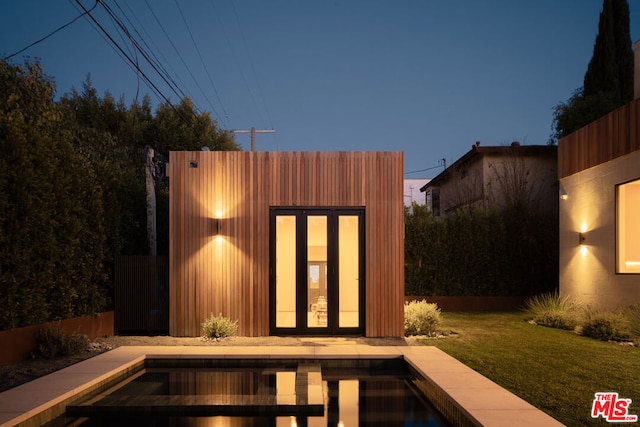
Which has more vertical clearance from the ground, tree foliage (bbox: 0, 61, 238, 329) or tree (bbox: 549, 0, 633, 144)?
tree (bbox: 549, 0, 633, 144)

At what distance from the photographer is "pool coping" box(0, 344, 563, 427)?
13.8 ft

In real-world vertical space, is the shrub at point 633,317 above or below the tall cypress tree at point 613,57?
below

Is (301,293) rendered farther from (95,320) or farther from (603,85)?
(603,85)

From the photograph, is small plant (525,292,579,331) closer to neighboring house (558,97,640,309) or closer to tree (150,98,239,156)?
neighboring house (558,97,640,309)

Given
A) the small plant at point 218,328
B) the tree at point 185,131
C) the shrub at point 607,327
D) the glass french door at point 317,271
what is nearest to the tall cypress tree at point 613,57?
the shrub at point 607,327

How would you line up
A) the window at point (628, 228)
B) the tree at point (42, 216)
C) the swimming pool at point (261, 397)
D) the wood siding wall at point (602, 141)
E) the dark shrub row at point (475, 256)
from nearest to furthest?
the swimming pool at point (261, 397), the tree at point (42, 216), the wood siding wall at point (602, 141), the window at point (628, 228), the dark shrub row at point (475, 256)

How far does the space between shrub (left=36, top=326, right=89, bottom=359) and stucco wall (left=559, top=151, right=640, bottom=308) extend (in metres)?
8.93

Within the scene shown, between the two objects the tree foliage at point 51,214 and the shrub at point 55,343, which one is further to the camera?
the shrub at point 55,343

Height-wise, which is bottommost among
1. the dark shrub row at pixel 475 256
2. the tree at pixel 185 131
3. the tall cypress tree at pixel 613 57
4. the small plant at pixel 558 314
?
the small plant at pixel 558 314

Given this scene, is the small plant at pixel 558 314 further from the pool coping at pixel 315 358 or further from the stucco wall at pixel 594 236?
the pool coping at pixel 315 358

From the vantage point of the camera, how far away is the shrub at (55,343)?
6746mm

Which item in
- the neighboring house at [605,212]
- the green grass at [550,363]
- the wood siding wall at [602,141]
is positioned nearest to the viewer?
the green grass at [550,363]

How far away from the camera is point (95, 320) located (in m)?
8.38

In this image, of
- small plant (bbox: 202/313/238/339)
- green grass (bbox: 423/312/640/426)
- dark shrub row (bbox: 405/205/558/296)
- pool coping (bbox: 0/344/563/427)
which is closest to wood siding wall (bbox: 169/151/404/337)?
small plant (bbox: 202/313/238/339)
